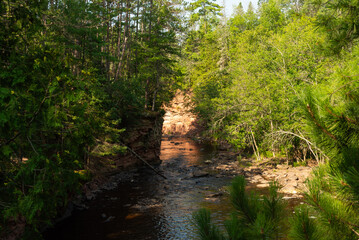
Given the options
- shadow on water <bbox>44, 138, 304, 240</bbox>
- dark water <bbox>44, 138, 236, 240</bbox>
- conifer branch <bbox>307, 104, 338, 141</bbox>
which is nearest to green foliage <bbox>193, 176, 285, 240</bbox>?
conifer branch <bbox>307, 104, 338, 141</bbox>

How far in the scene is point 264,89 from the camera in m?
20.2

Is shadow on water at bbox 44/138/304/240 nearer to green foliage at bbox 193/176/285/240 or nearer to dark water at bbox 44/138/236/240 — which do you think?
dark water at bbox 44/138/236/240

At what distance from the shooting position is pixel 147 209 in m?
12.6

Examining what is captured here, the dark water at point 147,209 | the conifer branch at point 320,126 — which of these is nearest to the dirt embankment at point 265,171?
the dark water at point 147,209

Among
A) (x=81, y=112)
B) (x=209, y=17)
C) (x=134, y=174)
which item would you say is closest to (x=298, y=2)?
(x=209, y=17)

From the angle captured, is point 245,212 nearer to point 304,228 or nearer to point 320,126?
point 304,228

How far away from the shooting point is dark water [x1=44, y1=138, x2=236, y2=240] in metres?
10.2

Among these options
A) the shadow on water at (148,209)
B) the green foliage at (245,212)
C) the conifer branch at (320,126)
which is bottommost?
the shadow on water at (148,209)

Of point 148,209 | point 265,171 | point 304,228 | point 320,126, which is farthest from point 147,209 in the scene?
point 320,126

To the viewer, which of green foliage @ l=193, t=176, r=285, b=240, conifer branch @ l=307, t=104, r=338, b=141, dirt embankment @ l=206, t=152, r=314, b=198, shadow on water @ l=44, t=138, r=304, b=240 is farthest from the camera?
dirt embankment @ l=206, t=152, r=314, b=198

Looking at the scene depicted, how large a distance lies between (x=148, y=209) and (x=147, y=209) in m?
0.05

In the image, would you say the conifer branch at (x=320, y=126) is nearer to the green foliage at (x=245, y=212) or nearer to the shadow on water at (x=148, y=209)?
the green foliage at (x=245, y=212)

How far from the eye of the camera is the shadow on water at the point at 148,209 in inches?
402

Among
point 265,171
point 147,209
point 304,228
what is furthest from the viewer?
point 265,171
